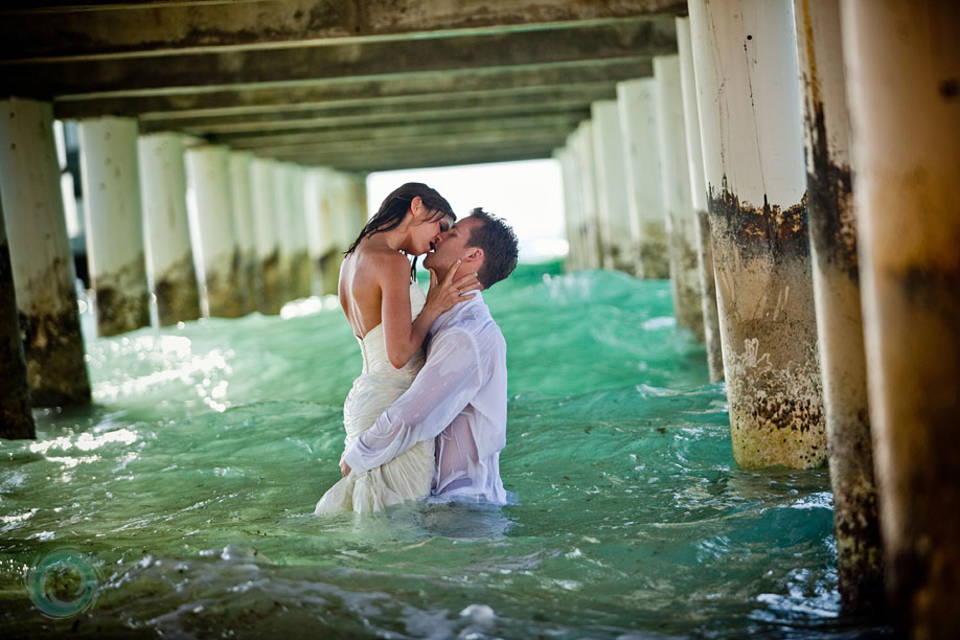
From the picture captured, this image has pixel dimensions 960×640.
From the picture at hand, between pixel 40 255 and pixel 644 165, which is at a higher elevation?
pixel 644 165

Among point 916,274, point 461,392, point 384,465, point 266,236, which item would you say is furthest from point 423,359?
point 266,236

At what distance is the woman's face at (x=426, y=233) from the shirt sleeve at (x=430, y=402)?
475 mm

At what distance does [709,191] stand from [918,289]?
3.99m

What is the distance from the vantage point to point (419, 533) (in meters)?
4.75

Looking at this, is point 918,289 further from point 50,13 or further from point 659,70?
point 659,70

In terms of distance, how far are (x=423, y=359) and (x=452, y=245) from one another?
59 cm

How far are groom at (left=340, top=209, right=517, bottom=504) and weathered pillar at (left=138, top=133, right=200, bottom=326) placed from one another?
13432 mm

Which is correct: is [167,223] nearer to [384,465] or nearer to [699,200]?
[699,200]

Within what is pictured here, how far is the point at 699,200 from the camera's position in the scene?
33.5 feet

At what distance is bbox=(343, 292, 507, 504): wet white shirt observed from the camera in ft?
15.7

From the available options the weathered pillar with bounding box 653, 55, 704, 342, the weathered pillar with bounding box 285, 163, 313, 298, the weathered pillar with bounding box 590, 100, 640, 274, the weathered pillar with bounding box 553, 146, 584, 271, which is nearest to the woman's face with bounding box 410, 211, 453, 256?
the weathered pillar with bounding box 653, 55, 704, 342

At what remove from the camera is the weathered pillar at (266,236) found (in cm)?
2411

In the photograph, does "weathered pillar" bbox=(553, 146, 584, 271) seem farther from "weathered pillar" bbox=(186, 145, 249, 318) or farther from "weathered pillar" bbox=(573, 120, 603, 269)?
"weathered pillar" bbox=(186, 145, 249, 318)

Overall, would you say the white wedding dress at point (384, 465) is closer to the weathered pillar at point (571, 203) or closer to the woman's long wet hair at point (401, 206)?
the woman's long wet hair at point (401, 206)
